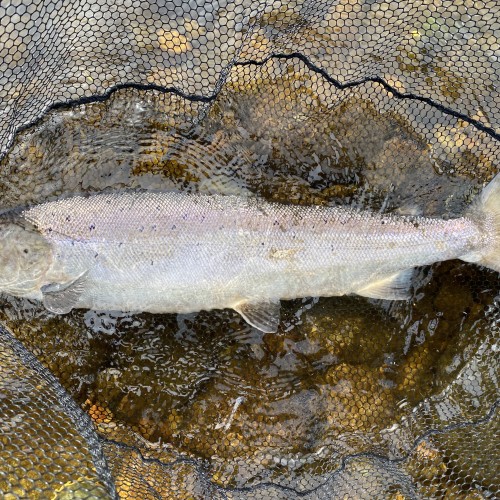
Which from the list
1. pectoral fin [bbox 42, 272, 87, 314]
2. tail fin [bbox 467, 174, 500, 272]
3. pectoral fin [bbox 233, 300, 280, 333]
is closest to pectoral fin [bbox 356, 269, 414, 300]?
tail fin [bbox 467, 174, 500, 272]

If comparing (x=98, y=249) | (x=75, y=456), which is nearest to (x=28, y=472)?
(x=75, y=456)

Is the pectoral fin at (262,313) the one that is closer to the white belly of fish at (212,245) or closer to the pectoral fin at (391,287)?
the white belly of fish at (212,245)

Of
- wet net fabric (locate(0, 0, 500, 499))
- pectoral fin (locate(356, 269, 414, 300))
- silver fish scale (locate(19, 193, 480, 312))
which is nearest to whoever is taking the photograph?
silver fish scale (locate(19, 193, 480, 312))

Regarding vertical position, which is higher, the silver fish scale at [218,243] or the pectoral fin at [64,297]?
the silver fish scale at [218,243]

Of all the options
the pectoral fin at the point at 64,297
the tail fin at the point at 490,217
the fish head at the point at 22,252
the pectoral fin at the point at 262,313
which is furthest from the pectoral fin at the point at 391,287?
the fish head at the point at 22,252

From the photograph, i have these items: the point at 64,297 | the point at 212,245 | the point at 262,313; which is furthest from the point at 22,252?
the point at 262,313

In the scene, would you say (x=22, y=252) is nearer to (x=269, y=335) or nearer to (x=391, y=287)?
(x=269, y=335)

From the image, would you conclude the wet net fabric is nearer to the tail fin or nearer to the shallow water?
the shallow water
